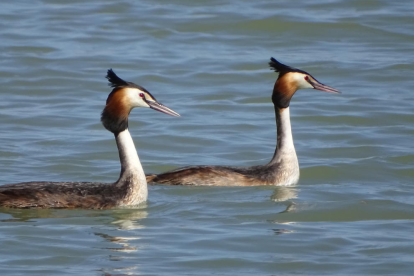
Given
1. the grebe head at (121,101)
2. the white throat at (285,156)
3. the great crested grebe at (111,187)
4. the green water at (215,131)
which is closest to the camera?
the green water at (215,131)

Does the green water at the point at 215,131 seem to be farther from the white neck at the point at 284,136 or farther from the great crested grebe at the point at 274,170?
the white neck at the point at 284,136

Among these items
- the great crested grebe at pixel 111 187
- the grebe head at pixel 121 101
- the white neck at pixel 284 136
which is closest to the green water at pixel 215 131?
the great crested grebe at pixel 111 187

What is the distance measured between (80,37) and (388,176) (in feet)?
32.6

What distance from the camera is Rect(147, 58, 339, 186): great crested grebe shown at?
1142cm

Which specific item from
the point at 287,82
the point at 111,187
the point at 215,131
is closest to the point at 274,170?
the point at 287,82

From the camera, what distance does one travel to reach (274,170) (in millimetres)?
11766

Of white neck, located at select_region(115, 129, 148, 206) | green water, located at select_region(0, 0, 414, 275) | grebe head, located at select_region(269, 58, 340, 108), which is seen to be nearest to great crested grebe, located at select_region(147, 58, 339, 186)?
grebe head, located at select_region(269, 58, 340, 108)

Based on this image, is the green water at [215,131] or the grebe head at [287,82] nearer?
the green water at [215,131]

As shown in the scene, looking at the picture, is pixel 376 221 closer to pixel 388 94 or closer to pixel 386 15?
pixel 388 94

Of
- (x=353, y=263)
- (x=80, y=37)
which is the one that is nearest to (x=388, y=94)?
(x=80, y=37)

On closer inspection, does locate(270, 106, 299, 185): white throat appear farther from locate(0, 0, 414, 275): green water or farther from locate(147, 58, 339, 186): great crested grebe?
locate(0, 0, 414, 275): green water

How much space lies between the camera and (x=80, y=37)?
2055 centimetres

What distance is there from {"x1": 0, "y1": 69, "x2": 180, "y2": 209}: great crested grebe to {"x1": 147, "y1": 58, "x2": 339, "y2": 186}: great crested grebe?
3.81 feet

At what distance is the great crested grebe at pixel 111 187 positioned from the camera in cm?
990
